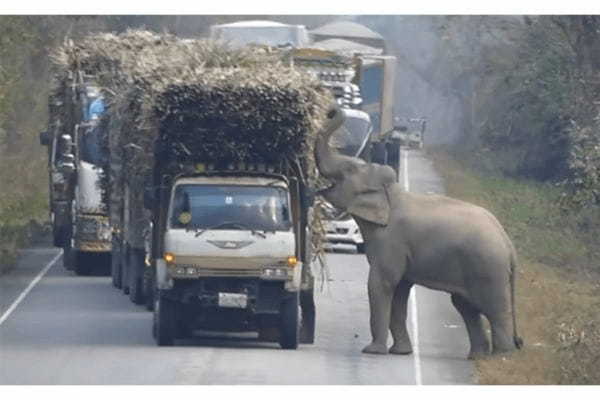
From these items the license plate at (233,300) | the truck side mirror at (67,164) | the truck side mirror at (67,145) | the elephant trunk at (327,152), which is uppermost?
the elephant trunk at (327,152)

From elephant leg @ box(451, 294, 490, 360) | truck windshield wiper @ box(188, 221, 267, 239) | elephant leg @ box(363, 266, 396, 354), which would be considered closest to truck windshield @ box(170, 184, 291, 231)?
truck windshield wiper @ box(188, 221, 267, 239)

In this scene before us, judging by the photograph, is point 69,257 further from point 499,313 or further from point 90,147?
point 499,313

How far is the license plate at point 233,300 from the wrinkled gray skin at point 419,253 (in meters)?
1.50

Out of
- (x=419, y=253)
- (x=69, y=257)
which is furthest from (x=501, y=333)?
(x=69, y=257)

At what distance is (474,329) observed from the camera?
2319 cm

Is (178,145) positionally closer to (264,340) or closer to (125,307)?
(264,340)

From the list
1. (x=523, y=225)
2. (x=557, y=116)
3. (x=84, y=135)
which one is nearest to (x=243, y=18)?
(x=557, y=116)

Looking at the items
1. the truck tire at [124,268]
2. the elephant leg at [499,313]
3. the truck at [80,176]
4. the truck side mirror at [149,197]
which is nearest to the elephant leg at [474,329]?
the elephant leg at [499,313]

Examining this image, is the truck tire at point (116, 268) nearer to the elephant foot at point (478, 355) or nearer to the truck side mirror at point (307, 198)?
the truck side mirror at point (307, 198)

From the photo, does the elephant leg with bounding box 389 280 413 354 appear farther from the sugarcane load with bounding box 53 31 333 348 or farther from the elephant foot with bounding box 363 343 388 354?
the sugarcane load with bounding box 53 31 333 348

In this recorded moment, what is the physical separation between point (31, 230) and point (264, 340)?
17.8 m

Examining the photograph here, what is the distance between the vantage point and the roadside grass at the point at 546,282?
21312 mm

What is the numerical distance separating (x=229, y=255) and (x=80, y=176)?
9919 mm

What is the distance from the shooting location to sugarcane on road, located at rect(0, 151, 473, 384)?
67.5 feet
